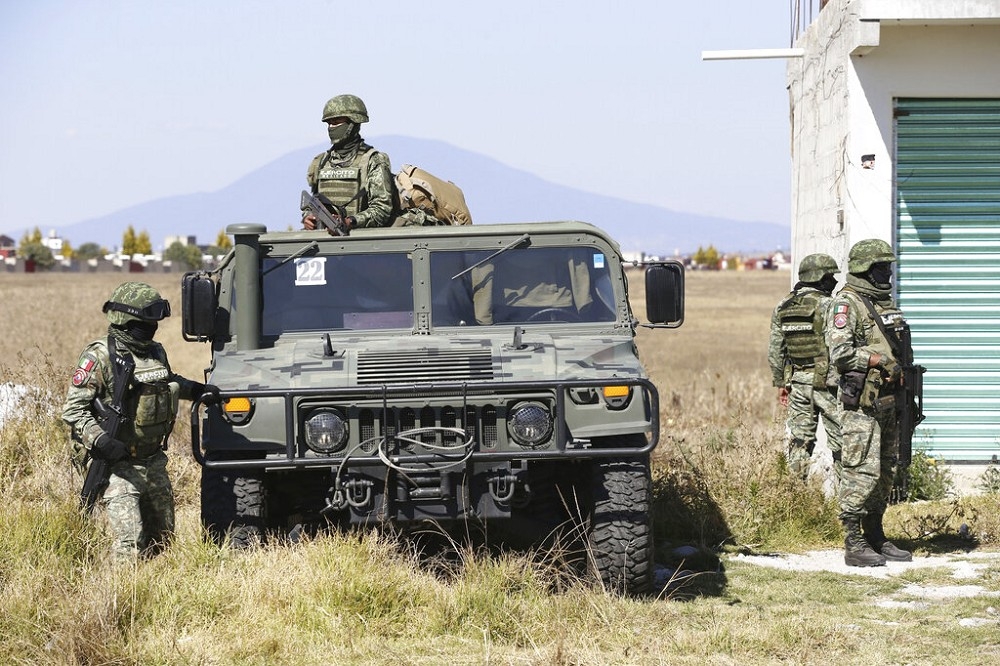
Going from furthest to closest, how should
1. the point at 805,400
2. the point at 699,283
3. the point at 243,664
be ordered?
the point at 699,283
the point at 805,400
the point at 243,664

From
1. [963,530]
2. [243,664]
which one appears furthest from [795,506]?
[243,664]

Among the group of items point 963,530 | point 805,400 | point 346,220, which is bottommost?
point 963,530

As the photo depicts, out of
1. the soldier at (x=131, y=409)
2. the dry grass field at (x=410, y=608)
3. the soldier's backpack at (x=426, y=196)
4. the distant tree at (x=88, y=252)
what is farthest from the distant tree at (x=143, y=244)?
the soldier at (x=131, y=409)

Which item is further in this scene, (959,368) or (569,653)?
(959,368)

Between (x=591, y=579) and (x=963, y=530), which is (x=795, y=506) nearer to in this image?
(x=963, y=530)

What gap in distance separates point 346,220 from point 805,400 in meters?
4.02

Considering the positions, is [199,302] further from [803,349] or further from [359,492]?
[803,349]

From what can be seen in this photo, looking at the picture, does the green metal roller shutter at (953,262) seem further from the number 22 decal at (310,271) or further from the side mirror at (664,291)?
the number 22 decal at (310,271)

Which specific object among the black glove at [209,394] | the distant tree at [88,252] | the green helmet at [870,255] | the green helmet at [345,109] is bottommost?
the black glove at [209,394]

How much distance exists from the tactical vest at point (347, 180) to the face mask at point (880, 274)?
294 cm

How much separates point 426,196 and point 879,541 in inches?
132

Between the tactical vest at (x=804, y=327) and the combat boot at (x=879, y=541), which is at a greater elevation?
the tactical vest at (x=804, y=327)

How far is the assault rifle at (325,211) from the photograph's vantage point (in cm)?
763

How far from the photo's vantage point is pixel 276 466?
6.46 metres
